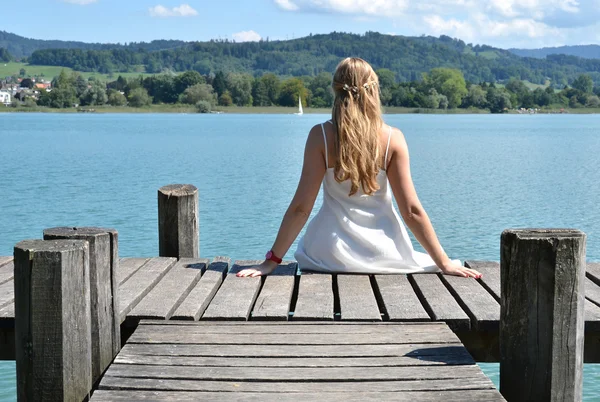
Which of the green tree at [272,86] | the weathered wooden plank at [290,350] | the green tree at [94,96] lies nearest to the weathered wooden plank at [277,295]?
the weathered wooden plank at [290,350]

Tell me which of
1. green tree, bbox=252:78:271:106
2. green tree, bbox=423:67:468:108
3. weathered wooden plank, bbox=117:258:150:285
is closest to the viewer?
weathered wooden plank, bbox=117:258:150:285

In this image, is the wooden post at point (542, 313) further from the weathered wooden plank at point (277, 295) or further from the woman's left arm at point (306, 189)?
the woman's left arm at point (306, 189)

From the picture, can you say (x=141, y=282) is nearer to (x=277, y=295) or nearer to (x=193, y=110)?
(x=277, y=295)

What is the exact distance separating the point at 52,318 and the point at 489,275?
118 inches

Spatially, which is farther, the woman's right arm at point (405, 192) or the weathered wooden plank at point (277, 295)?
the woman's right arm at point (405, 192)

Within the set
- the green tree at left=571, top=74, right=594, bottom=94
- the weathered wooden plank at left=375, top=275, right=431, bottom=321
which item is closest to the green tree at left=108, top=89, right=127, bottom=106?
the green tree at left=571, top=74, right=594, bottom=94

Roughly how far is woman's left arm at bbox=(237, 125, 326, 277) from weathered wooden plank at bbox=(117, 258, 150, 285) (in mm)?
746

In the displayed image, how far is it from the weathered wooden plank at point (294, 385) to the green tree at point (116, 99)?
437 ft

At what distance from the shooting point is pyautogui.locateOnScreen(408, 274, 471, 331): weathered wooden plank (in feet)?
13.9

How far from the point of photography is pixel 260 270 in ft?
17.7

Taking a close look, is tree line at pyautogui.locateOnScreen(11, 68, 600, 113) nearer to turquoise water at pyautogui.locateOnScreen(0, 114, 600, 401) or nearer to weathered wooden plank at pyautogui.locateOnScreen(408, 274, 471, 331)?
turquoise water at pyautogui.locateOnScreen(0, 114, 600, 401)

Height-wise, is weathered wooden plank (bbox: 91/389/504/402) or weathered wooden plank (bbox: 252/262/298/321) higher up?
weathered wooden plank (bbox: 252/262/298/321)

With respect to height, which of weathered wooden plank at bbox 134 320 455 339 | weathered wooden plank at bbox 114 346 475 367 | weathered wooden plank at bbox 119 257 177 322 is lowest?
weathered wooden plank at bbox 114 346 475 367

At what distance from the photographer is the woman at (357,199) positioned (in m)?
5.00
